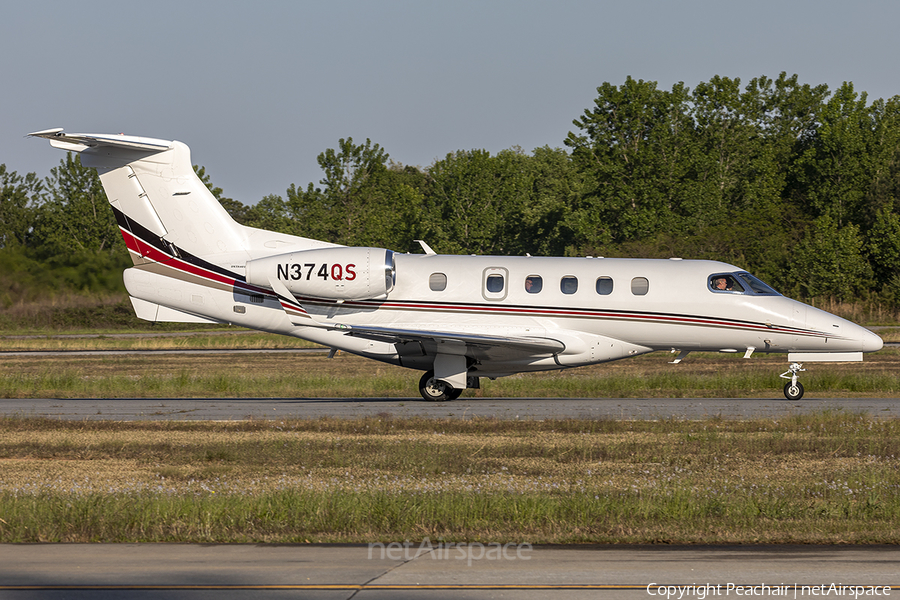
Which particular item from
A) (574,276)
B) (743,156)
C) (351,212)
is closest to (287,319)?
(574,276)

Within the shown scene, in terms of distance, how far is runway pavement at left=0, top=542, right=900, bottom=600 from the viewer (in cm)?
689

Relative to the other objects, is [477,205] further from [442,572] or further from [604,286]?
[442,572]

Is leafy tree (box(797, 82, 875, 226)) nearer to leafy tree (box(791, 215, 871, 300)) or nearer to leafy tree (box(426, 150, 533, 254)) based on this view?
leafy tree (box(791, 215, 871, 300))

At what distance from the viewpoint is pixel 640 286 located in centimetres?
2136

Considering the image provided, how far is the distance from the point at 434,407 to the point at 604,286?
15.7ft

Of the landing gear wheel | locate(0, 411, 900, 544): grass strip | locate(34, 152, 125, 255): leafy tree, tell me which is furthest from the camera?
locate(34, 152, 125, 255): leafy tree

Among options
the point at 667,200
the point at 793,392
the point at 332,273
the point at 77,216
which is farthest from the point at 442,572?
the point at 667,200

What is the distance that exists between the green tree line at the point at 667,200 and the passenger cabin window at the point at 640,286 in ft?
104

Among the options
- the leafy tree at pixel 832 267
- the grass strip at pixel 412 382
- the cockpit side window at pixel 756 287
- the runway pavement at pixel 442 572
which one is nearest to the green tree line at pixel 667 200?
the leafy tree at pixel 832 267

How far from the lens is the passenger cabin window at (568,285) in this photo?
2123 centimetres

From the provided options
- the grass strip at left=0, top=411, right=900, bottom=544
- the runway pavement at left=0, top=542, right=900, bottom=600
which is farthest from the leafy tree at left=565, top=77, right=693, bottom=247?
the runway pavement at left=0, top=542, right=900, bottom=600

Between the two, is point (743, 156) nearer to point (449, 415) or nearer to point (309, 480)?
point (449, 415)

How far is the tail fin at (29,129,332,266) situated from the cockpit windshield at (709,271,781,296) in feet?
31.9

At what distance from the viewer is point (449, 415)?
18406 mm
